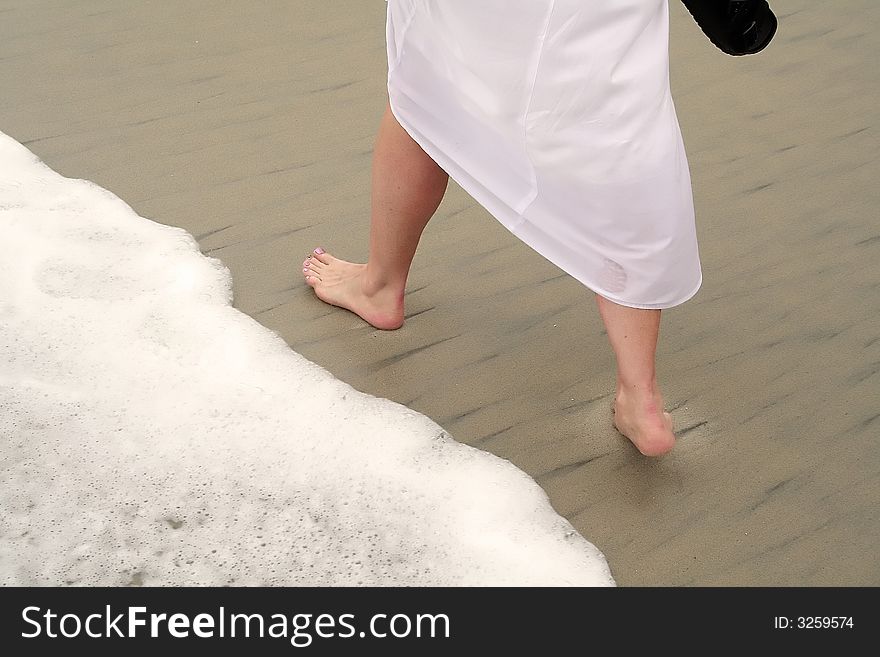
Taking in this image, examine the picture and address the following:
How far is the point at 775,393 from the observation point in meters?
1.69

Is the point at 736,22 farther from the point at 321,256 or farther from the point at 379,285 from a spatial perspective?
the point at 321,256

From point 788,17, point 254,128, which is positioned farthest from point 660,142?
point 788,17

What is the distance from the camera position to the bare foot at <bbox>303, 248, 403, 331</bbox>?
5.84 ft

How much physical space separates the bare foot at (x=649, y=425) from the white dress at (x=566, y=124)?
7.9 inches

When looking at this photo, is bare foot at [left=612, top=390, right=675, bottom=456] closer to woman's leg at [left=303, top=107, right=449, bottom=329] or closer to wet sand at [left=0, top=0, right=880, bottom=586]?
wet sand at [left=0, top=0, right=880, bottom=586]

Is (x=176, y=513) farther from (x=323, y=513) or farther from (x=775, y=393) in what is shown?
(x=775, y=393)

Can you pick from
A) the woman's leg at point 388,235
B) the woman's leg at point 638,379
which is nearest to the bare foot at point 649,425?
the woman's leg at point 638,379

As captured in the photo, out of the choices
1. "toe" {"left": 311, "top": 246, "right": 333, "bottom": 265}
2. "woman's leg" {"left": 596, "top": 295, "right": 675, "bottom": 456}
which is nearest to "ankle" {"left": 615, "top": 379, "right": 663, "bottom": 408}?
"woman's leg" {"left": 596, "top": 295, "right": 675, "bottom": 456}

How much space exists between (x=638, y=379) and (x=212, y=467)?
65 cm

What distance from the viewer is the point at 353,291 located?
5.93 feet

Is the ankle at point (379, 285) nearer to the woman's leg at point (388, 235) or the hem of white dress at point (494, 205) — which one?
the woman's leg at point (388, 235)

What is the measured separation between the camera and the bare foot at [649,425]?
152 centimetres

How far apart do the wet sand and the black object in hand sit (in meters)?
0.64

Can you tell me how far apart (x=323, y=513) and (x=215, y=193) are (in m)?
0.89
